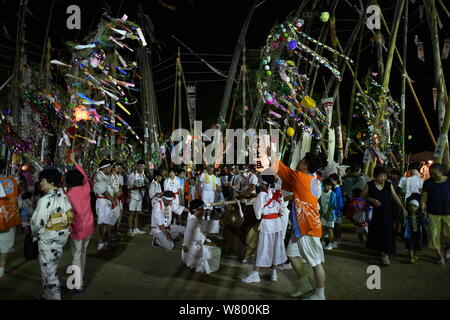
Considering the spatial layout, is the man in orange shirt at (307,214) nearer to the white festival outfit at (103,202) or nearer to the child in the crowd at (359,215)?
the child in the crowd at (359,215)

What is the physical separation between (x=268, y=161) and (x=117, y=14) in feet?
33.8

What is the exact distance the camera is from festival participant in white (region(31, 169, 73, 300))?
4348 millimetres

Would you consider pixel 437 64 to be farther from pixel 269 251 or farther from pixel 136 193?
pixel 136 193

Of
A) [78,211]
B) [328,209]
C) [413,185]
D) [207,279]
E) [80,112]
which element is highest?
[80,112]

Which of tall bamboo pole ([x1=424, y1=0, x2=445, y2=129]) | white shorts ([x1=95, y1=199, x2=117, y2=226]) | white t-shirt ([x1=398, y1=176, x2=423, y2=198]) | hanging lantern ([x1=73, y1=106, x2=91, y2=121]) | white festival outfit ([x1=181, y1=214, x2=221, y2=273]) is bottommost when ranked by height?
white festival outfit ([x1=181, y1=214, x2=221, y2=273])

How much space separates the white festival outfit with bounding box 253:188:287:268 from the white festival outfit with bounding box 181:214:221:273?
3.02ft

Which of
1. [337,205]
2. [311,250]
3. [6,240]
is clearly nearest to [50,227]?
[6,240]

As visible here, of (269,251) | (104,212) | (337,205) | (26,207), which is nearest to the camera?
(269,251)

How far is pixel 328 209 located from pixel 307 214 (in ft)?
11.4

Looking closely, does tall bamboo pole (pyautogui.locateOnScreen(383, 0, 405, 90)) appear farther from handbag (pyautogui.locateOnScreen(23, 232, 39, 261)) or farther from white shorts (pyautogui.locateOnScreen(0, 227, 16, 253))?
white shorts (pyautogui.locateOnScreen(0, 227, 16, 253))

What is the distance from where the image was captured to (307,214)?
4.74 m

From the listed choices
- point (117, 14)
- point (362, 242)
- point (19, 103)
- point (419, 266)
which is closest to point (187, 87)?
point (117, 14)

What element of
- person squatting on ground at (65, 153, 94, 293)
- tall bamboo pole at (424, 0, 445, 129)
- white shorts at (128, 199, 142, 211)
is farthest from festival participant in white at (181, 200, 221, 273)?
tall bamboo pole at (424, 0, 445, 129)

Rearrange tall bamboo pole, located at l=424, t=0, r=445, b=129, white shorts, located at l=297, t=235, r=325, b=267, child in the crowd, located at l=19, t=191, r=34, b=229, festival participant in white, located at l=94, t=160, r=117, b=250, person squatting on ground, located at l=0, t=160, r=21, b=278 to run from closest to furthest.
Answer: white shorts, located at l=297, t=235, r=325, b=267 < person squatting on ground, located at l=0, t=160, r=21, b=278 < festival participant in white, located at l=94, t=160, r=117, b=250 < child in the crowd, located at l=19, t=191, r=34, b=229 < tall bamboo pole, located at l=424, t=0, r=445, b=129
